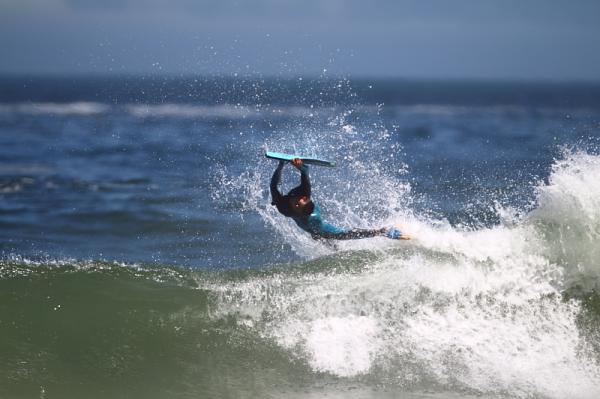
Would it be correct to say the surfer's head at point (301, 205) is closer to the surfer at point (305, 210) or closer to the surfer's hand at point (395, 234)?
the surfer at point (305, 210)

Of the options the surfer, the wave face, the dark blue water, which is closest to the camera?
the wave face

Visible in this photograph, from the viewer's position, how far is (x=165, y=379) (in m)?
8.46

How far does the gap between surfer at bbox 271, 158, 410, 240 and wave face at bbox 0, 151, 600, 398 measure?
48 cm

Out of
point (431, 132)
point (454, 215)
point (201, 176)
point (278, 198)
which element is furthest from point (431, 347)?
point (431, 132)

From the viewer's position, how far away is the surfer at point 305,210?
9945 mm

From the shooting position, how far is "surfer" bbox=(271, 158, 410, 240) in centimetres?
995

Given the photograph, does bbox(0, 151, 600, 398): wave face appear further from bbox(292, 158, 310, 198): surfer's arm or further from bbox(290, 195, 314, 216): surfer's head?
bbox(292, 158, 310, 198): surfer's arm

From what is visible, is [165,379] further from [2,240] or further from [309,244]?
[2,240]

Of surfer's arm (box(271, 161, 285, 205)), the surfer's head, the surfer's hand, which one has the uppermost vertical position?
surfer's arm (box(271, 161, 285, 205))

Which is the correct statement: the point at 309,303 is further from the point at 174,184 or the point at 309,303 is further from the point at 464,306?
the point at 174,184

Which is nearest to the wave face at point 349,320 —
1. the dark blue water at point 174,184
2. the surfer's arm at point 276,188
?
the surfer's arm at point 276,188

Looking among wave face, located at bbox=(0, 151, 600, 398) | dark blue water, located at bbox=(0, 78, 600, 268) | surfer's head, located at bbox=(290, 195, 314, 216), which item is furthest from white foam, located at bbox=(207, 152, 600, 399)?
dark blue water, located at bbox=(0, 78, 600, 268)

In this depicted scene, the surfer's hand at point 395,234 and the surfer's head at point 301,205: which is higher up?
the surfer's head at point 301,205

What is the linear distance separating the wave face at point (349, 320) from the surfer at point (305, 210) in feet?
1.58
